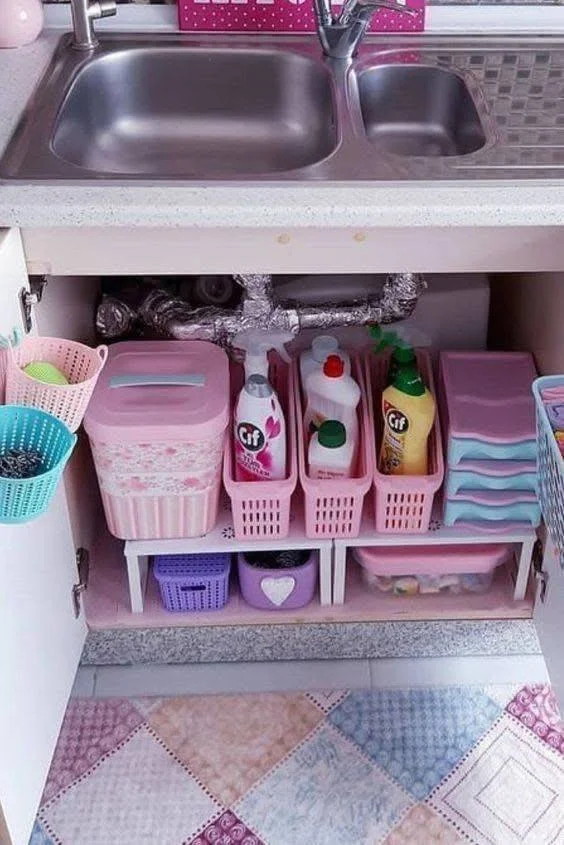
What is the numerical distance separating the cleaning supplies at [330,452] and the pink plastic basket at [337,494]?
2 centimetres

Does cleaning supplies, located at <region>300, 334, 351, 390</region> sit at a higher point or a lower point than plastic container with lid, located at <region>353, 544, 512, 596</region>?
higher

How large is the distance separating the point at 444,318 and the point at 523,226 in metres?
0.49

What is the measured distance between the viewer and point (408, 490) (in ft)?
5.96

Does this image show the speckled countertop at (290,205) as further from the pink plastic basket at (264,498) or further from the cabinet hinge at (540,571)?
Result: the cabinet hinge at (540,571)

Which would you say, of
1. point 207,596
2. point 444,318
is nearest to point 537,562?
point 444,318

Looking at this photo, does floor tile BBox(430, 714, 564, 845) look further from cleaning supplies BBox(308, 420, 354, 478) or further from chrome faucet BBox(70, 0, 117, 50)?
chrome faucet BBox(70, 0, 117, 50)

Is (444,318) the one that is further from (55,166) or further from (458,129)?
(55,166)

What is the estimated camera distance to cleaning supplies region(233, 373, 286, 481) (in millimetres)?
1770

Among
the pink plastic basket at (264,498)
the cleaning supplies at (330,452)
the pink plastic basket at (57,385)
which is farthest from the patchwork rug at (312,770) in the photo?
the pink plastic basket at (57,385)

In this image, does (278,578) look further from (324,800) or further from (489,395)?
(489,395)

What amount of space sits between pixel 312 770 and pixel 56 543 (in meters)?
0.65

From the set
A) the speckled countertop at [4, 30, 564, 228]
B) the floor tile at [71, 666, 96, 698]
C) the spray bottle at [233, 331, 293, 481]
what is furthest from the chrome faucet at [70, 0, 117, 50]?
the floor tile at [71, 666, 96, 698]

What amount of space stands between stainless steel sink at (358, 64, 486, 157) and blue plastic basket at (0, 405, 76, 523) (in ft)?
2.92

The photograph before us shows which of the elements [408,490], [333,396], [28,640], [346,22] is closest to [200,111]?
[346,22]
